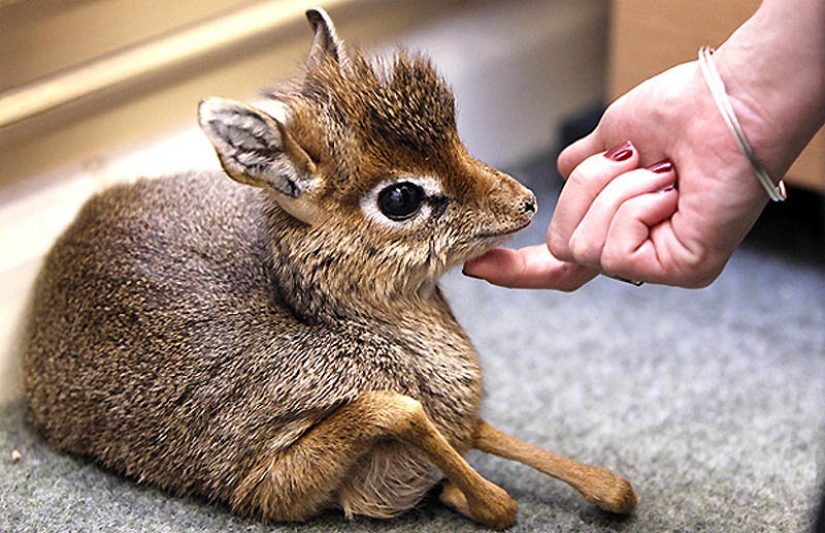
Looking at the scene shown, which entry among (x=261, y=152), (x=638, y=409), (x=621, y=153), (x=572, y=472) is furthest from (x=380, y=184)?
(x=638, y=409)

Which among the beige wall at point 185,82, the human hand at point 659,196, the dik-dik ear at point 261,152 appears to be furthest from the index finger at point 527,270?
the beige wall at point 185,82

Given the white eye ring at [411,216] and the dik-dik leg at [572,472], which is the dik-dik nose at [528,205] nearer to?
the white eye ring at [411,216]

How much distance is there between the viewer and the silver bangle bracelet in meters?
1.00

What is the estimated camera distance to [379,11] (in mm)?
1883

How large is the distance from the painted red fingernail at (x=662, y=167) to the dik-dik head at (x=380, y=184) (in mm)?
131

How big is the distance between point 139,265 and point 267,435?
27 cm

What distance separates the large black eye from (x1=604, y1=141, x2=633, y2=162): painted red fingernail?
0.20 meters

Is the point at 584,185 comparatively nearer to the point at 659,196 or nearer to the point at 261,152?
the point at 659,196

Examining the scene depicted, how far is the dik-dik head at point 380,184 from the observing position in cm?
110

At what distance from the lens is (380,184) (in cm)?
111

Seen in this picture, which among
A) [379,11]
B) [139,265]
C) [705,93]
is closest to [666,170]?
[705,93]

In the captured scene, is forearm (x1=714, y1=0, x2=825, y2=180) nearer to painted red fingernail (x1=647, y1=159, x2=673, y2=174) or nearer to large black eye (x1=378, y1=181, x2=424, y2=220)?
painted red fingernail (x1=647, y1=159, x2=673, y2=174)

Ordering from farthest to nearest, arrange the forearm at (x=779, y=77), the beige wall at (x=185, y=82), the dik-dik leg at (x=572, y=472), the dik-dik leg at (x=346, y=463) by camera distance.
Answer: the beige wall at (x=185, y=82), the dik-dik leg at (x=572, y=472), the dik-dik leg at (x=346, y=463), the forearm at (x=779, y=77)

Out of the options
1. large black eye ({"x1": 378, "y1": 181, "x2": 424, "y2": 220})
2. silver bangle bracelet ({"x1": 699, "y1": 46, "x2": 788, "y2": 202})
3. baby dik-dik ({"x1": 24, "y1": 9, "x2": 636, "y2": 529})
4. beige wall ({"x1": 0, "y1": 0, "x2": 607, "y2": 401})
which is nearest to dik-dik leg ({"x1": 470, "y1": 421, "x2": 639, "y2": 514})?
baby dik-dik ({"x1": 24, "y1": 9, "x2": 636, "y2": 529})
